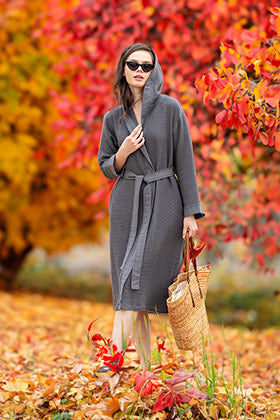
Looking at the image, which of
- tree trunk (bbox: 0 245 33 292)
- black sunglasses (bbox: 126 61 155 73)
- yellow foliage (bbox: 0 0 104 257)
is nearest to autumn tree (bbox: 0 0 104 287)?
yellow foliage (bbox: 0 0 104 257)

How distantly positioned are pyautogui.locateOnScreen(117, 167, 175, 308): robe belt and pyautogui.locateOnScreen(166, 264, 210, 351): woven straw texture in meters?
0.21

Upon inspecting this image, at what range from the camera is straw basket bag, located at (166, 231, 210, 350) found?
276 centimetres

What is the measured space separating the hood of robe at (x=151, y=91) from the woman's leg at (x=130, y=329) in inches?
40.4

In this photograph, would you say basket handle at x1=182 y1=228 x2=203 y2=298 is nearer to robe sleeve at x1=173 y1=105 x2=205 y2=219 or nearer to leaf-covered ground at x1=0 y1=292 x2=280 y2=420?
robe sleeve at x1=173 y1=105 x2=205 y2=219

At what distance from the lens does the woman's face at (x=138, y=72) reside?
301cm

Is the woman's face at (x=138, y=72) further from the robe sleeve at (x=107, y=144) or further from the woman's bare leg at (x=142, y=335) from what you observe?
the woman's bare leg at (x=142, y=335)

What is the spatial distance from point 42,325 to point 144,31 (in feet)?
10.8

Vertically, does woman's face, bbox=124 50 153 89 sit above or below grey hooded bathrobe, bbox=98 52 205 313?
above

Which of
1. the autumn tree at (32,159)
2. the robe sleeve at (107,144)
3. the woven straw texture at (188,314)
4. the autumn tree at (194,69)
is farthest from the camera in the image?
the autumn tree at (32,159)

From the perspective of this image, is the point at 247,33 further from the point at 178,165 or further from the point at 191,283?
the point at 191,283

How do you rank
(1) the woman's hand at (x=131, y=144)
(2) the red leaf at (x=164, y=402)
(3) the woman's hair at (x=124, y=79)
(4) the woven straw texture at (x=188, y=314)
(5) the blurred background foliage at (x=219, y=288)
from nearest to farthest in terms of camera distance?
(2) the red leaf at (x=164, y=402) → (4) the woven straw texture at (x=188, y=314) → (1) the woman's hand at (x=131, y=144) → (3) the woman's hair at (x=124, y=79) → (5) the blurred background foliage at (x=219, y=288)

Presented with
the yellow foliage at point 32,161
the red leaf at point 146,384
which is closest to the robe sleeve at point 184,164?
the red leaf at point 146,384

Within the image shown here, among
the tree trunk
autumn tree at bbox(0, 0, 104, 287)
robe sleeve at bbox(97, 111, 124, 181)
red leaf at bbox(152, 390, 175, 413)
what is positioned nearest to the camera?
red leaf at bbox(152, 390, 175, 413)

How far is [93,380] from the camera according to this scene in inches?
114
